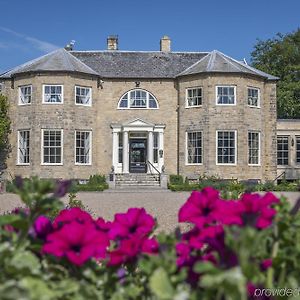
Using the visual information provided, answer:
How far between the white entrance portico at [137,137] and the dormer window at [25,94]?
5.36 meters

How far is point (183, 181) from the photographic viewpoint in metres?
29.0

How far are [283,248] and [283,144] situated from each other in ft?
108

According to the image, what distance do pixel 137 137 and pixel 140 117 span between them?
1.35 metres

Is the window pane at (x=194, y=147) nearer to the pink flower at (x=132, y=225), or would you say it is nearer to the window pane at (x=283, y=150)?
the window pane at (x=283, y=150)

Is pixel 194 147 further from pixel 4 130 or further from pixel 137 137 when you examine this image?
pixel 4 130

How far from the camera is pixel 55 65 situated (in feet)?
95.3

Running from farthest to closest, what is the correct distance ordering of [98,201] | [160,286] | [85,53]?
[85,53], [98,201], [160,286]

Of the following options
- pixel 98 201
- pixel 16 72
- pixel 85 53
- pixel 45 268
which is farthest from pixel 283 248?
pixel 85 53

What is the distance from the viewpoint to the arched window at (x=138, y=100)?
100 feet

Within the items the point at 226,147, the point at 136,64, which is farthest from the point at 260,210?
the point at 136,64

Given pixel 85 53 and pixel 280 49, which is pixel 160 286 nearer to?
pixel 85 53

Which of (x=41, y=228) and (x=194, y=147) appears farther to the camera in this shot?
(x=194, y=147)

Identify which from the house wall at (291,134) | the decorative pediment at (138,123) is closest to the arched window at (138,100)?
the decorative pediment at (138,123)

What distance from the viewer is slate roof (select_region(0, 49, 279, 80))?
29219 millimetres
